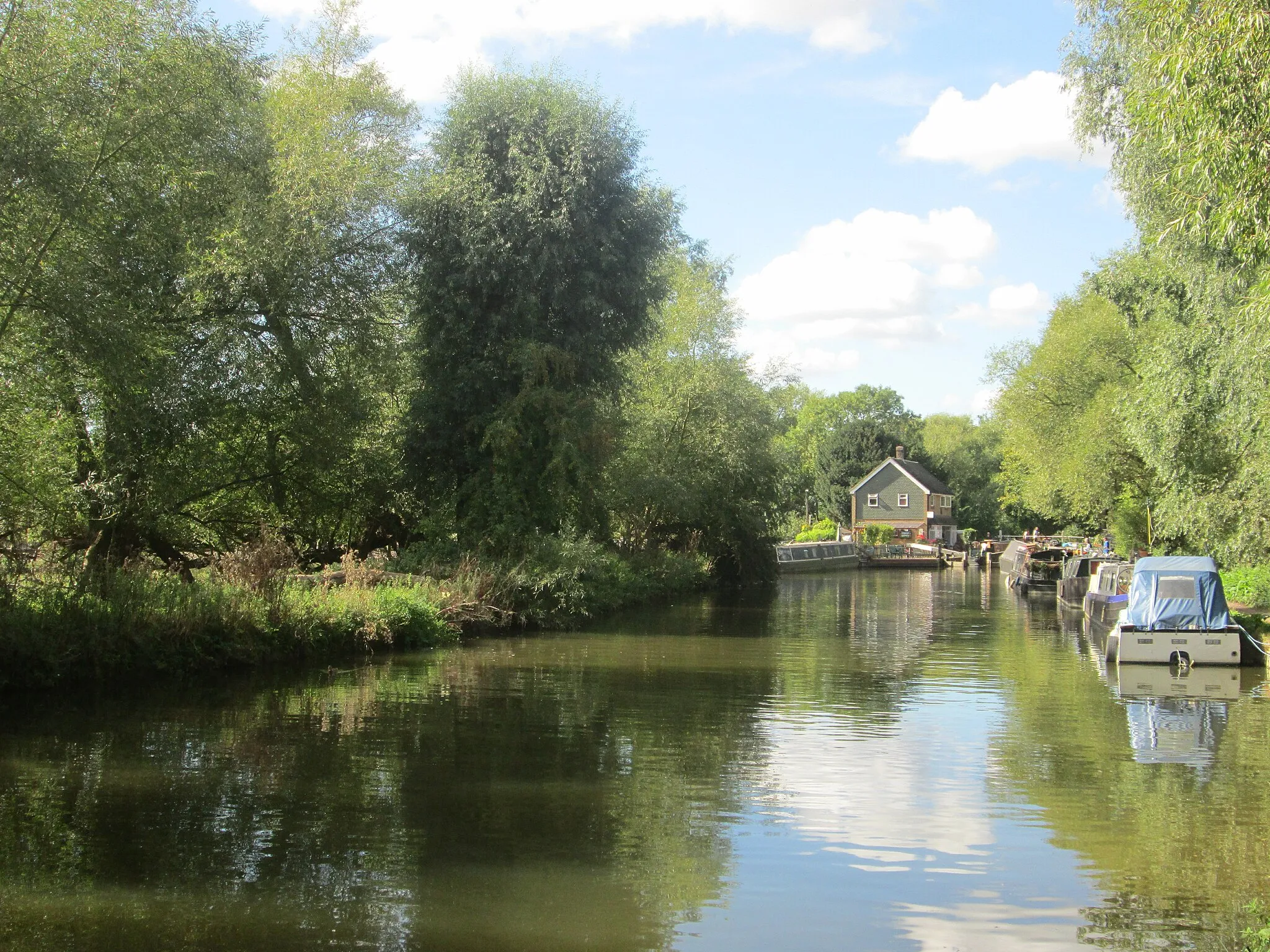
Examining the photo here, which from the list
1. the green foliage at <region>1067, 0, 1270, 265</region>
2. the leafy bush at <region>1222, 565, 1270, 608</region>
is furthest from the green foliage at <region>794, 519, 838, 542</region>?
the green foliage at <region>1067, 0, 1270, 265</region>

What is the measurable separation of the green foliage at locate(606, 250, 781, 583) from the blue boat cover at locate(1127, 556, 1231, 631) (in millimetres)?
17956

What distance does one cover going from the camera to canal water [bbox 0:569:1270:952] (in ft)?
25.1

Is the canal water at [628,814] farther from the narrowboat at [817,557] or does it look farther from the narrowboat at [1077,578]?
the narrowboat at [817,557]

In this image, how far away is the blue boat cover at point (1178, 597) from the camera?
21.4 meters

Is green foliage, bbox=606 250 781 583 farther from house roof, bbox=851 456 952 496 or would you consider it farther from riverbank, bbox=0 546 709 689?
house roof, bbox=851 456 952 496

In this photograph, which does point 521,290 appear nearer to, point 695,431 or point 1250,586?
point 695,431

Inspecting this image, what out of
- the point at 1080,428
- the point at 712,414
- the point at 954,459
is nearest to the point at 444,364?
the point at 712,414

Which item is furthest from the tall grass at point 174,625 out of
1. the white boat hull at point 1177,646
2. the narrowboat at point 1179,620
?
the narrowboat at point 1179,620

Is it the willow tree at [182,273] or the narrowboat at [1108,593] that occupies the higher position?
the willow tree at [182,273]

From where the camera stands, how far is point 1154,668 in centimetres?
2205

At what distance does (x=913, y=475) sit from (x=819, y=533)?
38.4 feet

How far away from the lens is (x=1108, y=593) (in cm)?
3086

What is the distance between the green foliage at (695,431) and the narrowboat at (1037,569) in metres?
12.7

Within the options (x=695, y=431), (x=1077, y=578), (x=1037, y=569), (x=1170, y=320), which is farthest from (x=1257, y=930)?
(x=1037, y=569)
